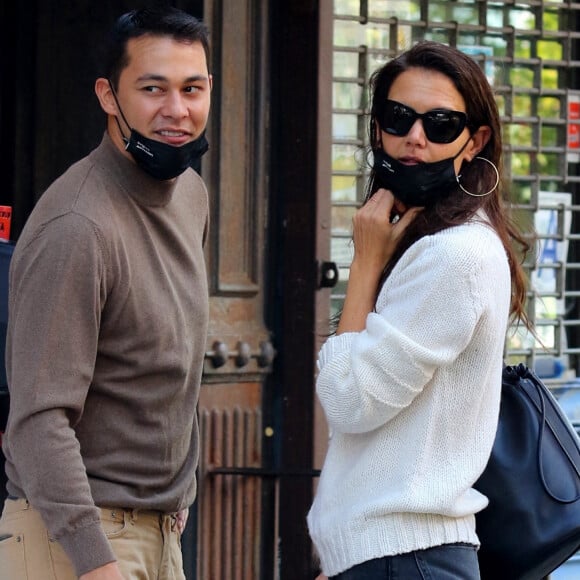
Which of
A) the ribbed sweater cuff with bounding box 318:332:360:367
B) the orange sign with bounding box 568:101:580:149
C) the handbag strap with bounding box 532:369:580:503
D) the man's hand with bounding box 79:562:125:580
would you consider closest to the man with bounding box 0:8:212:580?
the man's hand with bounding box 79:562:125:580

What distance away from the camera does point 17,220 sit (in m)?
5.02

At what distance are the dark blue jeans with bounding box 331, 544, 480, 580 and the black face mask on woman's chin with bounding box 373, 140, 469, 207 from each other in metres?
0.73

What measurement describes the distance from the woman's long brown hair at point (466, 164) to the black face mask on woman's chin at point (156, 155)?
1.48ft

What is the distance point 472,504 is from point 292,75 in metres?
2.40

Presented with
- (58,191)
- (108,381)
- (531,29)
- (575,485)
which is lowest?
(575,485)

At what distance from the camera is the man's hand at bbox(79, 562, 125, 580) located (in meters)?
2.46

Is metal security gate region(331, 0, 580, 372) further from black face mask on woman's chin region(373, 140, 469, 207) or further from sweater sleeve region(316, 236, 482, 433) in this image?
sweater sleeve region(316, 236, 482, 433)

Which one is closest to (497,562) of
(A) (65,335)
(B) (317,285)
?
(A) (65,335)

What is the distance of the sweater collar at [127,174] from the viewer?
2.76 metres

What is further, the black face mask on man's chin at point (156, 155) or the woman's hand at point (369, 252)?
the black face mask on man's chin at point (156, 155)

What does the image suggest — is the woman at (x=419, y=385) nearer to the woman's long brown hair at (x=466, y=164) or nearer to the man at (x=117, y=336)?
the woman's long brown hair at (x=466, y=164)

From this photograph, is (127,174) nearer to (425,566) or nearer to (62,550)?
(62,550)

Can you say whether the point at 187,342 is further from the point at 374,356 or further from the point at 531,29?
the point at 531,29

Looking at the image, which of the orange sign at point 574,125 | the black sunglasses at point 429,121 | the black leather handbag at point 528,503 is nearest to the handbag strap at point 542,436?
the black leather handbag at point 528,503
